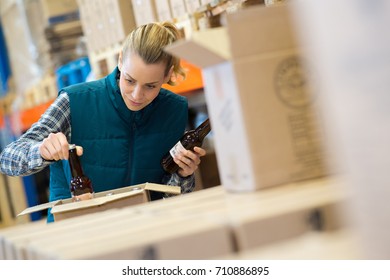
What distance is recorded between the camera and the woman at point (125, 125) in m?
3.54

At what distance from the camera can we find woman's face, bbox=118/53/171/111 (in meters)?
3.53

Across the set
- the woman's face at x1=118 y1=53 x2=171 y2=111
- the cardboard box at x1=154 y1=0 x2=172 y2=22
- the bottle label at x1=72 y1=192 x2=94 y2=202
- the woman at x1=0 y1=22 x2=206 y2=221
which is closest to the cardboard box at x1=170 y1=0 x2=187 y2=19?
the cardboard box at x1=154 y1=0 x2=172 y2=22

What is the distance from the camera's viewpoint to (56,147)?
318 centimetres

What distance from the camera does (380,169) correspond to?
1.07m

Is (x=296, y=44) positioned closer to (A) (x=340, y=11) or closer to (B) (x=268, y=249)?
(B) (x=268, y=249)

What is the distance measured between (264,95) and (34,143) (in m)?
1.73

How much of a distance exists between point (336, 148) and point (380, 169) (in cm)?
7

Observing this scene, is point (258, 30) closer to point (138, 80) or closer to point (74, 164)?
point (74, 164)

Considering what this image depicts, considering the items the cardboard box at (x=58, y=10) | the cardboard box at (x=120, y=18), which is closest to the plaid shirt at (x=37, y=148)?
the cardboard box at (x=120, y=18)

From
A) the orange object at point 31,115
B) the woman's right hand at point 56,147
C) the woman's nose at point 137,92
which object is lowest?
the woman's right hand at point 56,147

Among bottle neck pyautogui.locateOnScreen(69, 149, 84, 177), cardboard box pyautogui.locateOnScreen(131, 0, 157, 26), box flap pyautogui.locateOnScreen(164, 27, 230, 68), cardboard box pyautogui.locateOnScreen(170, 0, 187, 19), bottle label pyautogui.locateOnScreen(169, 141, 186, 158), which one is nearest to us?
box flap pyautogui.locateOnScreen(164, 27, 230, 68)

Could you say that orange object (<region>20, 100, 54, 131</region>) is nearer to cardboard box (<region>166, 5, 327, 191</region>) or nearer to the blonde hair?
the blonde hair

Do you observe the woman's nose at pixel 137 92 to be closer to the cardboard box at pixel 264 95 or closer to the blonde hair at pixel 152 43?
the blonde hair at pixel 152 43

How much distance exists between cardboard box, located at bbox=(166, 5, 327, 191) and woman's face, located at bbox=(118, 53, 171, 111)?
5.08 feet
